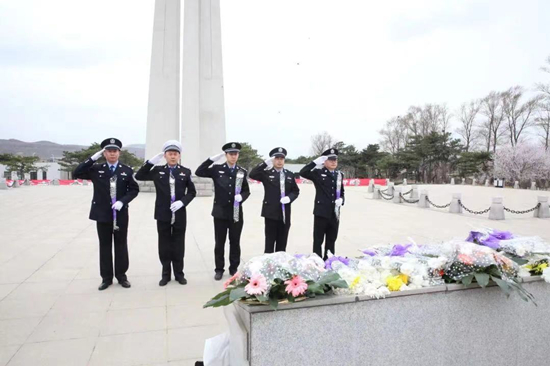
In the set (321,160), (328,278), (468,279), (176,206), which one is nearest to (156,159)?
(176,206)

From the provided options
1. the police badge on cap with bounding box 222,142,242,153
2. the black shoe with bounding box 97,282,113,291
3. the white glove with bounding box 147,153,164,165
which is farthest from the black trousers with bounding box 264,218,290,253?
the black shoe with bounding box 97,282,113,291

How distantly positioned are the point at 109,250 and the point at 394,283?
3.70 metres

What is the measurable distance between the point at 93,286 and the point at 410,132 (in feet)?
195

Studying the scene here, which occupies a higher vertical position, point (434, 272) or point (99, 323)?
point (434, 272)

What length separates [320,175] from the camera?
5.17m

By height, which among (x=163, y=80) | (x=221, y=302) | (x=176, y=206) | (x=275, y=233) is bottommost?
(x=275, y=233)

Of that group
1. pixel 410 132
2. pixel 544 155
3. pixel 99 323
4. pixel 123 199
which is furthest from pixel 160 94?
pixel 410 132

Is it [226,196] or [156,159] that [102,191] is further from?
[226,196]

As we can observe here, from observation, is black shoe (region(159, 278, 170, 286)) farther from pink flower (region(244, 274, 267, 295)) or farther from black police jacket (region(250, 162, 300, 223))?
pink flower (region(244, 274, 267, 295))

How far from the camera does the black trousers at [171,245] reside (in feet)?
15.5

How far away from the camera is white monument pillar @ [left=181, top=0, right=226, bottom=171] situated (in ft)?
59.9

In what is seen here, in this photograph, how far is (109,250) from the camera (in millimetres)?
4582

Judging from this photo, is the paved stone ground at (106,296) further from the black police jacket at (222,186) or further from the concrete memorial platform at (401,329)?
the concrete memorial platform at (401,329)

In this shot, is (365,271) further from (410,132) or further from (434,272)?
(410,132)
